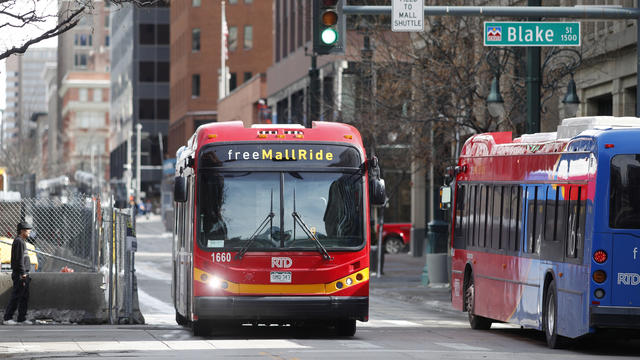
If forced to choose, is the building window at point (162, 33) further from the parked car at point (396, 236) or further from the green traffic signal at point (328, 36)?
the green traffic signal at point (328, 36)

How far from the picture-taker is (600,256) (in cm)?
1570

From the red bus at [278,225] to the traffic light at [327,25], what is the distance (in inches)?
66.7

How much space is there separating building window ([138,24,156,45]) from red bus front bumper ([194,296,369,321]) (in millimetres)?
121650

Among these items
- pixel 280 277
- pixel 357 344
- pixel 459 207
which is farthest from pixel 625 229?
pixel 459 207

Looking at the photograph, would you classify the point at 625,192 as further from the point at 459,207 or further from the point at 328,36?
the point at 459,207

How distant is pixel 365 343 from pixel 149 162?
127149mm

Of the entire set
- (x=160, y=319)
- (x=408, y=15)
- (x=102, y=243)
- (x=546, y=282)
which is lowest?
(x=160, y=319)

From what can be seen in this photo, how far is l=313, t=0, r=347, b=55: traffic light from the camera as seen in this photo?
19766 millimetres

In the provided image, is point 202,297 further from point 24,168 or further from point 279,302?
point 24,168

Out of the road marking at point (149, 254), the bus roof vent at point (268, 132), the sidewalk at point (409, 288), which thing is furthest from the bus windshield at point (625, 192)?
the road marking at point (149, 254)

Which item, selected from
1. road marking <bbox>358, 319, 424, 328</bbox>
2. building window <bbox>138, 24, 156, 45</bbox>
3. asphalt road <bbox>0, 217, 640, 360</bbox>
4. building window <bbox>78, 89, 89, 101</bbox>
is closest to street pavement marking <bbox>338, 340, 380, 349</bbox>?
asphalt road <bbox>0, 217, 640, 360</bbox>

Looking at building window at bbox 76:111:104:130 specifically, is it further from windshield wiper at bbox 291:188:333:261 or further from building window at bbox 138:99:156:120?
windshield wiper at bbox 291:188:333:261

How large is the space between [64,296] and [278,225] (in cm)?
542

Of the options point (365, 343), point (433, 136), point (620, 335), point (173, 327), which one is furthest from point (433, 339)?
point (433, 136)
